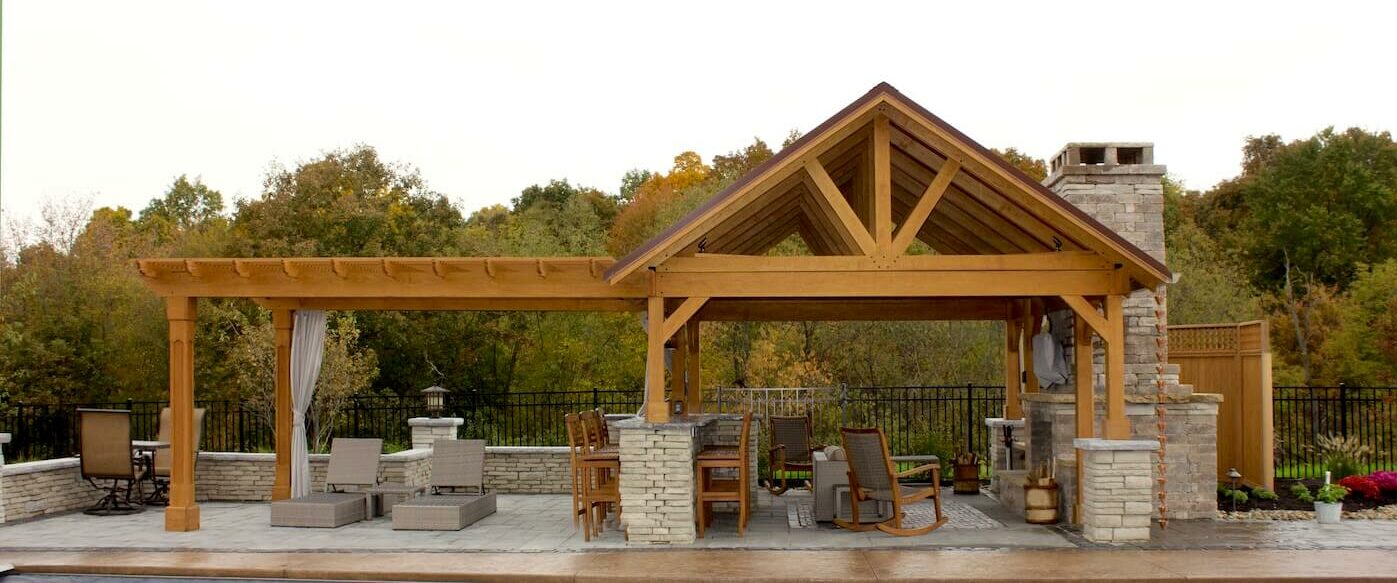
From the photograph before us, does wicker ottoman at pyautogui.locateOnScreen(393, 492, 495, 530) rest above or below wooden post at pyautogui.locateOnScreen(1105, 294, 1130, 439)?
below

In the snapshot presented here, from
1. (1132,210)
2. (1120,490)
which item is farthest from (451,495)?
(1132,210)

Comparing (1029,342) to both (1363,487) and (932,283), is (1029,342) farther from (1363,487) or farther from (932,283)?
(1363,487)

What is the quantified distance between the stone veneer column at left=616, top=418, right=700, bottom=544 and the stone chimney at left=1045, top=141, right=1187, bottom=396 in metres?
4.20

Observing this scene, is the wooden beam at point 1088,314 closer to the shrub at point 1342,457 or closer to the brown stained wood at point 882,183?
the brown stained wood at point 882,183

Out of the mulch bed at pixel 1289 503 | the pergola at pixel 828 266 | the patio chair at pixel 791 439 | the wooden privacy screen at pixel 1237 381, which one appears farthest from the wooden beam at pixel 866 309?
the mulch bed at pixel 1289 503

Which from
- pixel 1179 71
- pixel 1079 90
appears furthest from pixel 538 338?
pixel 1179 71

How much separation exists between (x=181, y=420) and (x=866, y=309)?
7.27m

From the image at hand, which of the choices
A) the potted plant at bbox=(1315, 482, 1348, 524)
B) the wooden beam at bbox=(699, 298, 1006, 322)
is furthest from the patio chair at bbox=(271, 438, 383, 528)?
the potted plant at bbox=(1315, 482, 1348, 524)

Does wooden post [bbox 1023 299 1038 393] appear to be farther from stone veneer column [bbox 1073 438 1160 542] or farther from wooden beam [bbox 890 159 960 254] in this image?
wooden beam [bbox 890 159 960 254]

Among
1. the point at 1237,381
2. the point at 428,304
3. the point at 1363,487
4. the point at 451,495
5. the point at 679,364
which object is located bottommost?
the point at 1363,487

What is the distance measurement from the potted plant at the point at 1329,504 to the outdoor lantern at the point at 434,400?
904 centimetres

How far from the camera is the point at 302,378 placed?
39.5 feet

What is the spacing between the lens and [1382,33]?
17.8 metres

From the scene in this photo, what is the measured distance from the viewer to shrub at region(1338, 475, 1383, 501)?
37.7ft
